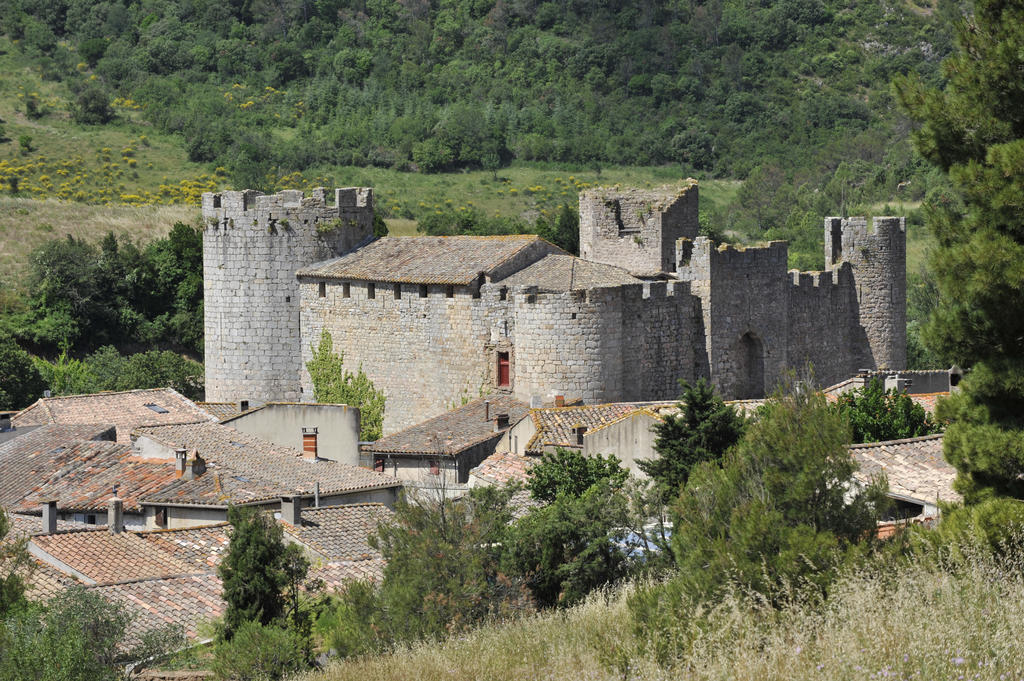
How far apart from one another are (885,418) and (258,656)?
1326 centimetres

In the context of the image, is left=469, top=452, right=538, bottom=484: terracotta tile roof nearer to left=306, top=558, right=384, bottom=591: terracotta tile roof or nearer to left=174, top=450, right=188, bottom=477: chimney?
left=306, top=558, right=384, bottom=591: terracotta tile roof

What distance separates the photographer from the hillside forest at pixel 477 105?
6594 cm

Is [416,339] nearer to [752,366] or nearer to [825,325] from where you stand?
[752,366]

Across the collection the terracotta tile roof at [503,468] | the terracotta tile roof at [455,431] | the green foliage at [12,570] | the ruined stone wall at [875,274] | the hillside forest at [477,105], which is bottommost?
the green foliage at [12,570]

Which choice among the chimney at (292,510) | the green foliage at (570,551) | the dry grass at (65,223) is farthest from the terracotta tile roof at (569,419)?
the dry grass at (65,223)

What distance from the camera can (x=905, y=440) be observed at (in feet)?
85.5

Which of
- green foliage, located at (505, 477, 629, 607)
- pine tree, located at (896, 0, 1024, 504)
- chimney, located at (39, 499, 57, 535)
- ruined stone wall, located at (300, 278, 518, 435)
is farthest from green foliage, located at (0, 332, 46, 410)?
pine tree, located at (896, 0, 1024, 504)

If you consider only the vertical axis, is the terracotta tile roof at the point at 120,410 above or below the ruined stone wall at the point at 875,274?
below

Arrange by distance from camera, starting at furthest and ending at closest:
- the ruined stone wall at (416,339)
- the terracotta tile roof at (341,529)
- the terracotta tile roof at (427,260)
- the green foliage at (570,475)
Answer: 1. the terracotta tile roof at (427,260)
2. the ruined stone wall at (416,339)
3. the green foliage at (570,475)
4. the terracotta tile roof at (341,529)

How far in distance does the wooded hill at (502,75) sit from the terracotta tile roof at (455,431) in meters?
35.7

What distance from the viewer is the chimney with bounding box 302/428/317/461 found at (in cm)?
3341

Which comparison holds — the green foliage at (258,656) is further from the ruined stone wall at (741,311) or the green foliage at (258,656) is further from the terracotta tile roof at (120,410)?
the ruined stone wall at (741,311)

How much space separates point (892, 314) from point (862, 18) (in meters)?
47.6

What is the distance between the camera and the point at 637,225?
123 feet
